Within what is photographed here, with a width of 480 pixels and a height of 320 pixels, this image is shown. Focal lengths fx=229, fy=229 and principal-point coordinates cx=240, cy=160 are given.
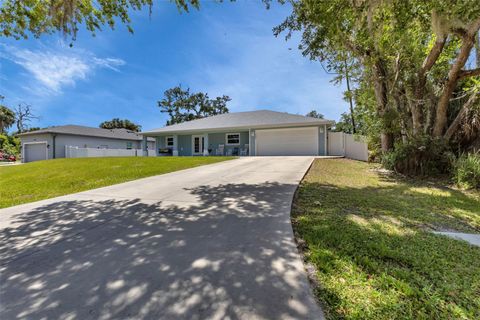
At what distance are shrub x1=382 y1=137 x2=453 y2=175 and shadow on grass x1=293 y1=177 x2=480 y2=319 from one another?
3.60m

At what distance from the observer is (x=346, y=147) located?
15.9 m

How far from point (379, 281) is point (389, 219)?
220 cm

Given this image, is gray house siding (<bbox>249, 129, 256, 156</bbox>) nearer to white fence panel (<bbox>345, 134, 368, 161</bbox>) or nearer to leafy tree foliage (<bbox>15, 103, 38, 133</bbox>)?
white fence panel (<bbox>345, 134, 368, 161</bbox>)

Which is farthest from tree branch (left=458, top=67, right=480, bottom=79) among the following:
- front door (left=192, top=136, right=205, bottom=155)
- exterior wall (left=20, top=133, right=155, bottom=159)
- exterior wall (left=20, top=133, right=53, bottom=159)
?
exterior wall (left=20, top=133, right=53, bottom=159)

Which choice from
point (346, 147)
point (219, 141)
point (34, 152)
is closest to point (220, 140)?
point (219, 141)

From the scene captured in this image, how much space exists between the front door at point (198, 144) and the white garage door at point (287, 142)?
17.4ft

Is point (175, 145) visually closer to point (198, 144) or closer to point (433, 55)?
point (198, 144)

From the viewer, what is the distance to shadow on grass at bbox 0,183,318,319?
5.94 feet

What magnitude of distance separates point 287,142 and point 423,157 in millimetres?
9664

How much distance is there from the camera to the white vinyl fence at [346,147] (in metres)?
15.2

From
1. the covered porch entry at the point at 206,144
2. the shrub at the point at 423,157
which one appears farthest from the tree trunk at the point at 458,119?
the covered porch entry at the point at 206,144

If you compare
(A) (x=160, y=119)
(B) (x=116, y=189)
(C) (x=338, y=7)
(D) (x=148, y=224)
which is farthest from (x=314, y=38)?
(A) (x=160, y=119)

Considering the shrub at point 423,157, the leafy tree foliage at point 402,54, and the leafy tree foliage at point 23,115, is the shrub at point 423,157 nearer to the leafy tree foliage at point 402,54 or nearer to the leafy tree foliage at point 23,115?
the leafy tree foliage at point 402,54

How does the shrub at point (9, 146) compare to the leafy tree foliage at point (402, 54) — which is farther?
the shrub at point (9, 146)
